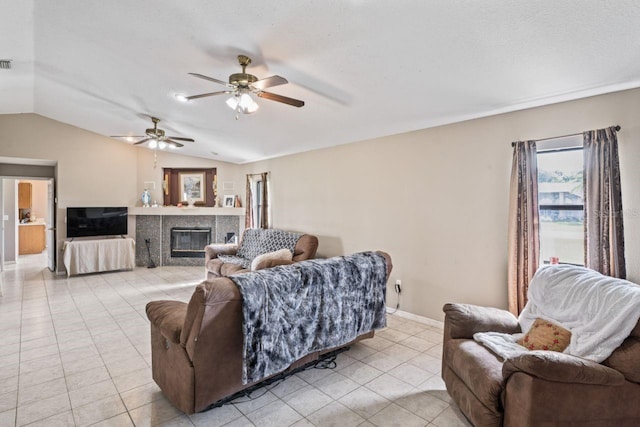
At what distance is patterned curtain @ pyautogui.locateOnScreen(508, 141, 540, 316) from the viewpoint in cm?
298

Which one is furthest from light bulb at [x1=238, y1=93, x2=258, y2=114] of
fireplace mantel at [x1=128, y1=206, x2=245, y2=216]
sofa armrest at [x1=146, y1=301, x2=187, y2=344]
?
fireplace mantel at [x1=128, y1=206, x2=245, y2=216]

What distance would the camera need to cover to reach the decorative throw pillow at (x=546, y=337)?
208 centimetres

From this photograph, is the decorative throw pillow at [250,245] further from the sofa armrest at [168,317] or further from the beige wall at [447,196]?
the sofa armrest at [168,317]

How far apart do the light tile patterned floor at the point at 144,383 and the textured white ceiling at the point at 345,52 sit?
2.51m

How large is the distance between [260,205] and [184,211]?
5.95 feet

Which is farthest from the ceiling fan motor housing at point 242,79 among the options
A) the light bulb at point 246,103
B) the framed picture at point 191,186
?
Result: the framed picture at point 191,186

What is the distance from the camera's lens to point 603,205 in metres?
2.56

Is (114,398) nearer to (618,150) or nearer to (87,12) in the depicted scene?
(87,12)

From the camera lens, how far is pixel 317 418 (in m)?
2.20

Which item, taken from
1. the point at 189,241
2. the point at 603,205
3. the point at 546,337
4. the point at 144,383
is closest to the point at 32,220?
the point at 189,241

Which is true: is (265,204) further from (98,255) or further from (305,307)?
(305,307)

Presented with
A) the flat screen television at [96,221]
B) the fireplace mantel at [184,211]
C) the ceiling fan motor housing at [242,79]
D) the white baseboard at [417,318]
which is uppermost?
the ceiling fan motor housing at [242,79]

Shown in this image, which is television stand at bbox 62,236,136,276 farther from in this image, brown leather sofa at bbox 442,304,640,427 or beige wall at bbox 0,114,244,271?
brown leather sofa at bbox 442,304,640,427

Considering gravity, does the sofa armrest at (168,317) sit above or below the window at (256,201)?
below
